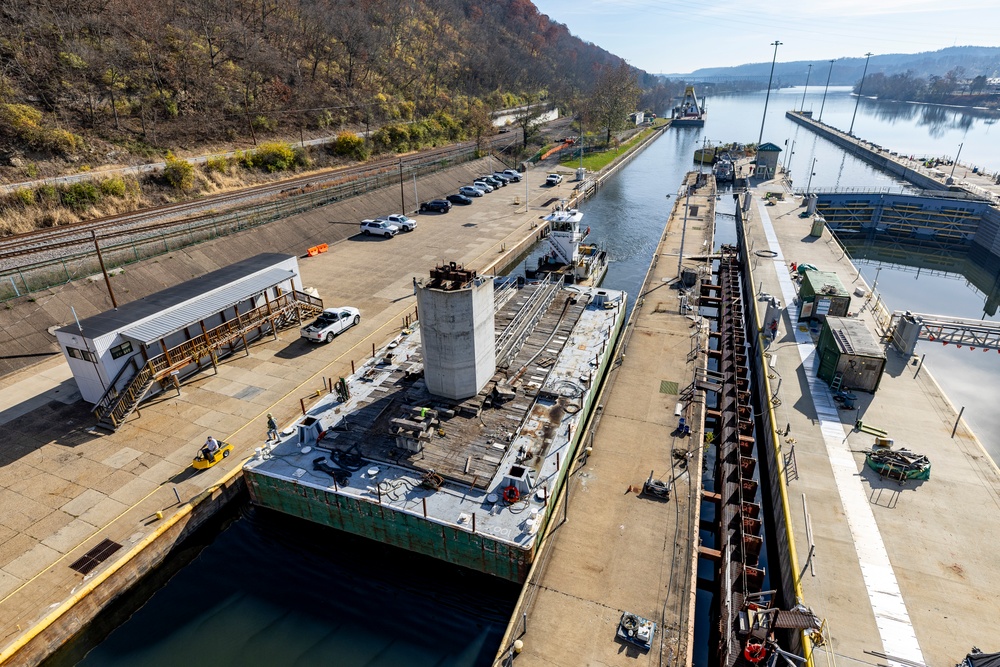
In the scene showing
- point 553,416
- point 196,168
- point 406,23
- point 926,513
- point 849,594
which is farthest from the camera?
point 406,23

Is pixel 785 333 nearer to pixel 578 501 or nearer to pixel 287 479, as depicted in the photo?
pixel 578 501

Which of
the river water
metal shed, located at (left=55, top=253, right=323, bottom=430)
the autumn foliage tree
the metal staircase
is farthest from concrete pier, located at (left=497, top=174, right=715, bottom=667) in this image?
the autumn foliage tree

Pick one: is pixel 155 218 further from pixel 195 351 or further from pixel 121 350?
pixel 121 350

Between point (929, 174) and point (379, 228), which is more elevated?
point (929, 174)

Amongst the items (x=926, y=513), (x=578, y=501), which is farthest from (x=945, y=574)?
(x=578, y=501)

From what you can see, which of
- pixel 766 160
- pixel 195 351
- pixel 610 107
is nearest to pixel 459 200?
pixel 195 351

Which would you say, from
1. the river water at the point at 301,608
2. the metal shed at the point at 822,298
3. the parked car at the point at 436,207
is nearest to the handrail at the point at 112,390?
the river water at the point at 301,608

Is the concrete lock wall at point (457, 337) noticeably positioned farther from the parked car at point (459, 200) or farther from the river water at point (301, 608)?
the parked car at point (459, 200)
